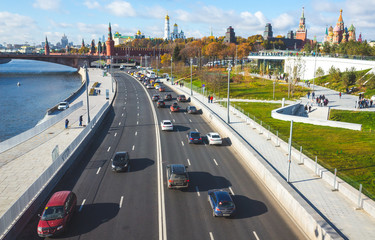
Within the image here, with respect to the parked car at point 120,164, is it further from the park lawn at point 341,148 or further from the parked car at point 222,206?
the park lawn at point 341,148

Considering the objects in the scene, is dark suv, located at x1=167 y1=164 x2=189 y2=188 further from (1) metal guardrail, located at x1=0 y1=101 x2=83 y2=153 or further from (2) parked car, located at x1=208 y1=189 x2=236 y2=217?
(1) metal guardrail, located at x1=0 y1=101 x2=83 y2=153

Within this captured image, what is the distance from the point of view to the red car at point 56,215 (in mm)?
13852

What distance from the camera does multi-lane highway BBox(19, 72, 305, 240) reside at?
14547mm

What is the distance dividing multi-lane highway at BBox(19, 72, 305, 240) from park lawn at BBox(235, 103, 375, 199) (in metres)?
5.67

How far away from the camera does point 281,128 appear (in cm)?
3222

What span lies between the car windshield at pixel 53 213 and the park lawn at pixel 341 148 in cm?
1556

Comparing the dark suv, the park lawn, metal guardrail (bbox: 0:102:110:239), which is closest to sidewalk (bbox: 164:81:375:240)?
the park lawn

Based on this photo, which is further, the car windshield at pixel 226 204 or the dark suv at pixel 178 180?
the dark suv at pixel 178 180

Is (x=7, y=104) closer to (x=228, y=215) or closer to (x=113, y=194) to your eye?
(x=113, y=194)

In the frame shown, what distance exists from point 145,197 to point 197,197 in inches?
123

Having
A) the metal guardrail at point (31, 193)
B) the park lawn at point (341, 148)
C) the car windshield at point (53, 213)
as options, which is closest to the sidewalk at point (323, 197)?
the park lawn at point (341, 148)

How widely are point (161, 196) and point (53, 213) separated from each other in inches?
242

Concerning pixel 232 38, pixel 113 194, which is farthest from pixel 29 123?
pixel 232 38

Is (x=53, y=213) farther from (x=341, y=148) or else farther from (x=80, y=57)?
(x=80, y=57)
